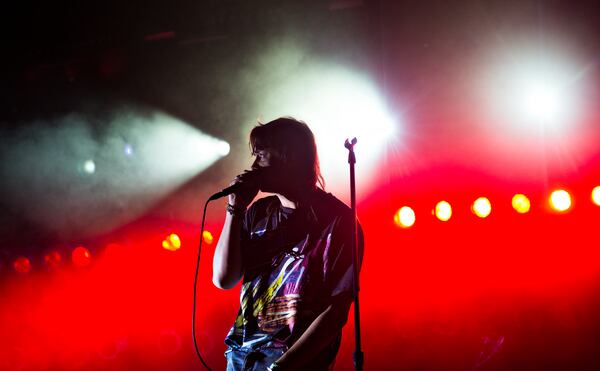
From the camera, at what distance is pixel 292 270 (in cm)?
171

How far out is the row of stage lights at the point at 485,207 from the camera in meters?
3.49

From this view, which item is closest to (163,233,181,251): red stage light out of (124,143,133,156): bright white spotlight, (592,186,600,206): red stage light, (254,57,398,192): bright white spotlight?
(124,143,133,156): bright white spotlight

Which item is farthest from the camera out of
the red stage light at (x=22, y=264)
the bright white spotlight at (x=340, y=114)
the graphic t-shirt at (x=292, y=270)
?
the red stage light at (x=22, y=264)

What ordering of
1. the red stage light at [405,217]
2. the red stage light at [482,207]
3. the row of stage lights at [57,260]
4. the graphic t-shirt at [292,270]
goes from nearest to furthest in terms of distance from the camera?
the graphic t-shirt at [292,270], the red stage light at [482,207], the red stage light at [405,217], the row of stage lights at [57,260]

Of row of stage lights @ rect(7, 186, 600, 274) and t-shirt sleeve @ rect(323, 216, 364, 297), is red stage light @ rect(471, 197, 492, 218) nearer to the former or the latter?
row of stage lights @ rect(7, 186, 600, 274)

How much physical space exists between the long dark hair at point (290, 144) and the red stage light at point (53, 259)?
11.5ft

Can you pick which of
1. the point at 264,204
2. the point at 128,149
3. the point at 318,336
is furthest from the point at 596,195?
the point at 128,149

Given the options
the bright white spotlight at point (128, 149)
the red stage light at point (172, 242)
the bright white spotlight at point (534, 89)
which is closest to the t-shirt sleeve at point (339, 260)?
the bright white spotlight at point (534, 89)

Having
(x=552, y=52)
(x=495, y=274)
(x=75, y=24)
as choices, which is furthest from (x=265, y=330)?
(x=75, y=24)

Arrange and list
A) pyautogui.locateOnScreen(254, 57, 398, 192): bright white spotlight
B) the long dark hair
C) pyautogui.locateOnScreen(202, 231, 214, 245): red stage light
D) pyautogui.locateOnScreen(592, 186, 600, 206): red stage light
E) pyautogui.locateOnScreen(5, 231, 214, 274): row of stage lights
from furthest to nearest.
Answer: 1. pyautogui.locateOnScreen(5, 231, 214, 274): row of stage lights
2. pyautogui.locateOnScreen(202, 231, 214, 245): red stage light
3. pyautogui.locateOnScreen(254, 57, 398, 192): bright white spotlight
4. pyautogui.locateOnScreen(592, 186, 600, 206): red stage light
5. the long dark hair

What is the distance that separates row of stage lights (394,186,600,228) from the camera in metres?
3.49

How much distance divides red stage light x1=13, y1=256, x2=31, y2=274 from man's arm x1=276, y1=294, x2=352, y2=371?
4193 mm

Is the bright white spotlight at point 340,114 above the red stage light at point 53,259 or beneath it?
above

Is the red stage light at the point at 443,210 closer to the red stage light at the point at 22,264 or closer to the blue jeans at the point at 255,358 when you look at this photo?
the blue jeans at the point at 255,358
